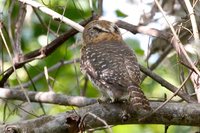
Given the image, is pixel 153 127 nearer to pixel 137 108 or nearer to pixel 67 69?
Result: pixel 67 69

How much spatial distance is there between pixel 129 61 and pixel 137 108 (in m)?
0.64

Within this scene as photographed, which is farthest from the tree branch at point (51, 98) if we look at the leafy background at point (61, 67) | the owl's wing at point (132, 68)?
the leafy background at point (61, 67)

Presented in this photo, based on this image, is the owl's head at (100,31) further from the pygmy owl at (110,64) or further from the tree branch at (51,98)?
the tree branch at (51,98)

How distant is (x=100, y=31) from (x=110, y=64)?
71 cm

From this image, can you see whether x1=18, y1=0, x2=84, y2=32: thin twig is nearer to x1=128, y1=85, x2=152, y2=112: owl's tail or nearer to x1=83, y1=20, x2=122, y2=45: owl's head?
x1=83, y1=20, x2=122, y2=45: owl's head

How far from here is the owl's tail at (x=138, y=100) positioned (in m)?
2.98

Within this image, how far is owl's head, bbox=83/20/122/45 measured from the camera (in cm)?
418

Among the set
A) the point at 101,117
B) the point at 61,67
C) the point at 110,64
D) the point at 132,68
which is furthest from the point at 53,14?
the point at 61,67

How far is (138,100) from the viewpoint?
3.10 meters

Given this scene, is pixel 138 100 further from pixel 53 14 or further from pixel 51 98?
pixel 53 14

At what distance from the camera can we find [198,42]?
291 cm

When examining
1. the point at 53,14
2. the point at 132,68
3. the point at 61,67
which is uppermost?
the point at 61,67

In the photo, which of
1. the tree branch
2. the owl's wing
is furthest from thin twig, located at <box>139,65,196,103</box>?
the tree branch

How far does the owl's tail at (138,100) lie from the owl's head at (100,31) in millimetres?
954
